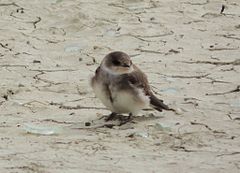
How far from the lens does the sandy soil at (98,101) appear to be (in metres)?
4.30

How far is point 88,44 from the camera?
7137 millimetres

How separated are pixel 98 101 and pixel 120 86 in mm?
788

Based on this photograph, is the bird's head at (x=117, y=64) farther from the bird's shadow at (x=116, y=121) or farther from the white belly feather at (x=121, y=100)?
the bird's shadow at (x=116, y=121)

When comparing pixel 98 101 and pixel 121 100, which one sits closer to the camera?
pixel 121 100

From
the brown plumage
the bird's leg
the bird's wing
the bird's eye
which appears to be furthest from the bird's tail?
the bird's eye

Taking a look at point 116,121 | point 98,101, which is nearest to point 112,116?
point 116,121

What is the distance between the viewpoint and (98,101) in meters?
5.57

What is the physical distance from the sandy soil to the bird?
129mm

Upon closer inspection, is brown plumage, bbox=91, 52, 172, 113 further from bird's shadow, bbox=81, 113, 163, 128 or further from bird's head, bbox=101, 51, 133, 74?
bird's shadow, bbox=81, 113, 163, 128

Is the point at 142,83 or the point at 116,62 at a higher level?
the point at 116,62

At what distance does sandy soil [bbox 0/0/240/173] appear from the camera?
430 centimetres

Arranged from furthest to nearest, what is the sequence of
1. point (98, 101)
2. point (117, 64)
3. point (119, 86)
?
point (98, 101), point (117, 64), point (119, 86)

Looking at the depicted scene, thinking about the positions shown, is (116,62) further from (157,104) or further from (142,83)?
(157,104)

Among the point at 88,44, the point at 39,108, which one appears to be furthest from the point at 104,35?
the point at 39,108
